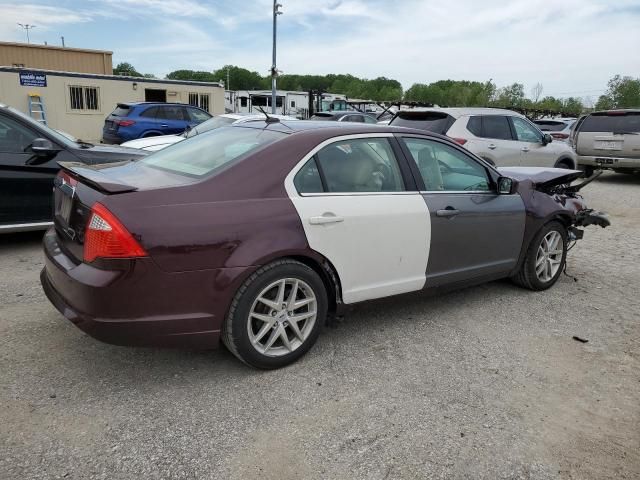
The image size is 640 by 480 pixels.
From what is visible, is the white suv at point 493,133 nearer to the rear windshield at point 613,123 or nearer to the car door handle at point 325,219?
the rear windshield at point 613,123

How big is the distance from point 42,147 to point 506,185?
183 inches

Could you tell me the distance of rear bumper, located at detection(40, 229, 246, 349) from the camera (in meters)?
2.75

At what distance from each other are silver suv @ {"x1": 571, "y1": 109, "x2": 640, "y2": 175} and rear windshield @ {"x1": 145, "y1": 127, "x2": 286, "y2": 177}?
37.1 ft

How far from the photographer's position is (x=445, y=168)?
4.19 meters

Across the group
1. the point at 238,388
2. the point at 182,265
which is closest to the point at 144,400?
the point at 238,388

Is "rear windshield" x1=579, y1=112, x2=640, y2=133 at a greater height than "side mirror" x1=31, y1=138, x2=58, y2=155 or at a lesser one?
greater

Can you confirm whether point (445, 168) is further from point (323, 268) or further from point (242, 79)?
point (242, 79)

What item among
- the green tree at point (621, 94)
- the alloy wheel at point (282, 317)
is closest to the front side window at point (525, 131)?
the alloy wheel at point (282, 317)

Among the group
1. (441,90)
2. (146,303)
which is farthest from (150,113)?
(441,90)

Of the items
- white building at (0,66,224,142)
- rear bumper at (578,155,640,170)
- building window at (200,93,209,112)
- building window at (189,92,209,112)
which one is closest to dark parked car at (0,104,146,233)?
rear bumper at (578,155,640,170)

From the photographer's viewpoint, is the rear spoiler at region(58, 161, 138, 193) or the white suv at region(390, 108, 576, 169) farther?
the white suv at region(390, 108, 576, 169)

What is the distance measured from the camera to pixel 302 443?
8.69 ft

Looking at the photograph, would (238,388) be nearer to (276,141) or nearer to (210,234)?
(210,234)

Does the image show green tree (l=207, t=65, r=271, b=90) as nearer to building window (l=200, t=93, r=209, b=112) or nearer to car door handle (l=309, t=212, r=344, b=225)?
building window (l=200, t=93, r=209, b=112)
